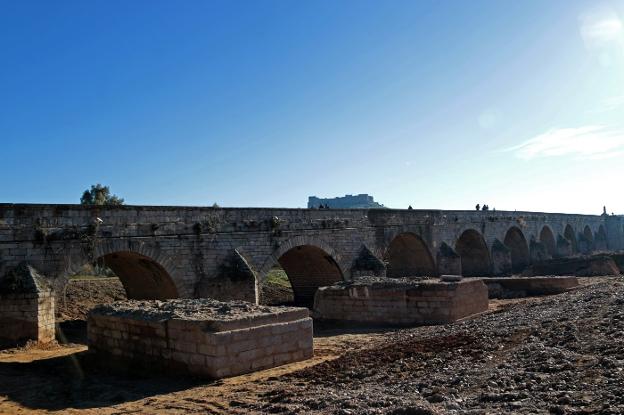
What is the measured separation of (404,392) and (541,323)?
13.3ft

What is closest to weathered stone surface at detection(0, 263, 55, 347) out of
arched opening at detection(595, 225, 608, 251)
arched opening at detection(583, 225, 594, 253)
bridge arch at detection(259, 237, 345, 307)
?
bridge arch at detection(259, 237, 345, 307)

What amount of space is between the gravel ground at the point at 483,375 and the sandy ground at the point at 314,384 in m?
0.02

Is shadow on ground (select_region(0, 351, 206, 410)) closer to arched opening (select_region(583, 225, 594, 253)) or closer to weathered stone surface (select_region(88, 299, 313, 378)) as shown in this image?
weathered stone surface (select_region(88, 299, 313, 378))

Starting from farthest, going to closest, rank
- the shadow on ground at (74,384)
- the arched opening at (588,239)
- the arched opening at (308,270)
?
the arched opening at (588,239)
the arched opening at (308,270)
the shadow on ground at (74,384)

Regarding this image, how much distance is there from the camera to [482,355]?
7.08m

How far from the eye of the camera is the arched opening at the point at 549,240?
4753cm

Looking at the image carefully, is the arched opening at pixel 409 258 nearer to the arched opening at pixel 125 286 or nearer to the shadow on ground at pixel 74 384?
the arched opening at pixel 125 286

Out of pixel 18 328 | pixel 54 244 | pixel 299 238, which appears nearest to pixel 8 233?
pixel 54 244

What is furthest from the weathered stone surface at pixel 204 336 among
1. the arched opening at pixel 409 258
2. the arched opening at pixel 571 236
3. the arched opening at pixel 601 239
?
the arched opening at pixel 601 239

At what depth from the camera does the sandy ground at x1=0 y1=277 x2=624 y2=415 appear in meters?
5.51

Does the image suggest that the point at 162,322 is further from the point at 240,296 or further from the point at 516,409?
the point at 240,296

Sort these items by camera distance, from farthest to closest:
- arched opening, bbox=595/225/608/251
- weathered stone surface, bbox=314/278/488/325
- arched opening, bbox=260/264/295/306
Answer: arched opening, bbox=595/225/608/251 → arched opening, bbox=260/264/295/306 → weathered stone surface, bbox=314/278/488/325

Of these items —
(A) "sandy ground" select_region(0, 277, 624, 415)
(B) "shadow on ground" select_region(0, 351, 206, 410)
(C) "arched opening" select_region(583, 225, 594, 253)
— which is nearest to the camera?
(A) "sandy ground" select_region(0, 277, 624, 415)

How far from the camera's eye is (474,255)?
110 feet
